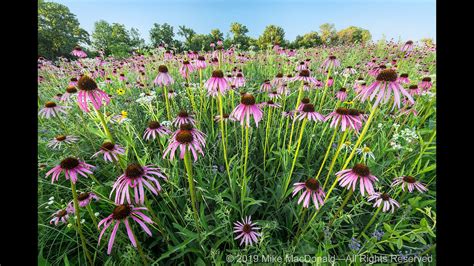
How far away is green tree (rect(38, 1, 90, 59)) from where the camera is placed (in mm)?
19094

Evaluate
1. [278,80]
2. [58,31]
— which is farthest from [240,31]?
[278,80]

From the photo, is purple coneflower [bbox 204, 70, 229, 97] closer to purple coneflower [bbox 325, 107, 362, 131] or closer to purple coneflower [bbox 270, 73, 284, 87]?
purple coneflower [bbox 325, 107, 362, 131]

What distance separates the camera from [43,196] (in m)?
1.55

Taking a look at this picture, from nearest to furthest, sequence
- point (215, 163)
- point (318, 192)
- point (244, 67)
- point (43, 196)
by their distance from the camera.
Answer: point (318, 192) < point (43, 196) < point (215, 163) < point (244, 67)

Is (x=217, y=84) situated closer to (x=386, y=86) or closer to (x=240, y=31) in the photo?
(x=386, y=86)

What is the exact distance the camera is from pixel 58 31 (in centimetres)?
2017

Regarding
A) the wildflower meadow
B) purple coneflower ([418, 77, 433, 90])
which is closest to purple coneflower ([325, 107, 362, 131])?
the wildflower meadow

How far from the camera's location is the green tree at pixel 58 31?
1909 cm

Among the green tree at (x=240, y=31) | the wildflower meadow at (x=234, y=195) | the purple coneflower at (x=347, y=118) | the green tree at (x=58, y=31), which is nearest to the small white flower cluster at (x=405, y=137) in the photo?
the wildflower meadow at (x=234, y=195)
